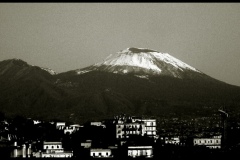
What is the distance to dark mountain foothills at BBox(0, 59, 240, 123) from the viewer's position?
2299 inches

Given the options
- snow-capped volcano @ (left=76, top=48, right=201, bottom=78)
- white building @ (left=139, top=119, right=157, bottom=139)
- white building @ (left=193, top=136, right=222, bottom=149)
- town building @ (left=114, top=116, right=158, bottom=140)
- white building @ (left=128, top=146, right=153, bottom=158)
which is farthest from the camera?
snow-capped volcano @ (left=76, top=48, right=201, bottom=78)

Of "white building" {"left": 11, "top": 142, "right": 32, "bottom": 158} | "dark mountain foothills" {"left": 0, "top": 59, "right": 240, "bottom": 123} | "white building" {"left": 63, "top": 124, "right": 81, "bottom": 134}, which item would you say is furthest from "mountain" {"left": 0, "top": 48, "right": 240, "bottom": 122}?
"white building" {"left": 11, "top": 142, "right": 32, "bottom": 158}

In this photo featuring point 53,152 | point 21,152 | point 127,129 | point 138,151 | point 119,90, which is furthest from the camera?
point 119,90

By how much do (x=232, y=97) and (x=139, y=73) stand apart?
21049 millimetres

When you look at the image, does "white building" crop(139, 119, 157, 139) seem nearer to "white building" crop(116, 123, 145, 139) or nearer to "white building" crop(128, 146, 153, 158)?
"white building" crop(116, 123, 145, 139)

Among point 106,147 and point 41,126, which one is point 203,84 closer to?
point 41,126

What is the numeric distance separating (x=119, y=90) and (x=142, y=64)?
1383 centimetres

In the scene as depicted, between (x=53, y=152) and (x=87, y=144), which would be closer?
(x=53, y=152)

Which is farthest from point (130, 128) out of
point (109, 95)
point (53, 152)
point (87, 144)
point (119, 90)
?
point (119, 90)

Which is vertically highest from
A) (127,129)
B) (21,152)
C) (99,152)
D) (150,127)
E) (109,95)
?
(109,95)

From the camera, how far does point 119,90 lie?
74.2 meters

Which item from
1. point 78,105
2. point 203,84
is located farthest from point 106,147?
point 203,84

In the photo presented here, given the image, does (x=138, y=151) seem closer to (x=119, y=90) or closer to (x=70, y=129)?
(x=70, y=129)

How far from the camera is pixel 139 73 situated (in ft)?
272
